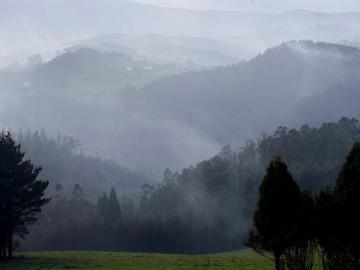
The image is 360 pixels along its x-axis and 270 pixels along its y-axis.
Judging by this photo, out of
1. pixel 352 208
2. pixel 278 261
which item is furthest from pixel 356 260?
pixel 278 261

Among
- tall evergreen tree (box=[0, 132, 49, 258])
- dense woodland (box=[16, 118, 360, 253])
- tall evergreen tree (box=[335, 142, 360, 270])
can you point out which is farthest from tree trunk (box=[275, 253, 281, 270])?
dense woodland (box=[16, 118, 360, 253])

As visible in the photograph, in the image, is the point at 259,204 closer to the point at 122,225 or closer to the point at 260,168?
the point at 122,225

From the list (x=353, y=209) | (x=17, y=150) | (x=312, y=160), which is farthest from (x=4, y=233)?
(x=312, y=160)

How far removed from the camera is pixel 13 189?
6172 cm

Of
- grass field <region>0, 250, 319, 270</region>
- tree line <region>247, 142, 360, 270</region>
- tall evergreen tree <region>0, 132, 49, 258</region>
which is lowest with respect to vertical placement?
grass field <region>0, 250, 319, 270</region>

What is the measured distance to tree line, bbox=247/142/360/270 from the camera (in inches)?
1139

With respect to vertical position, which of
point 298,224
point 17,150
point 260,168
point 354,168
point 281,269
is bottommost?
point 281,269

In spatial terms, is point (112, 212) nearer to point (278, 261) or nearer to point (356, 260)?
point (278, 261)

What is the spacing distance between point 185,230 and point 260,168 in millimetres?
42517

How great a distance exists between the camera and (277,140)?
18712 centimetres

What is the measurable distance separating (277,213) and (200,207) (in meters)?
136

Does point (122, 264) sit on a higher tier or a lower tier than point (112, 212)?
lower

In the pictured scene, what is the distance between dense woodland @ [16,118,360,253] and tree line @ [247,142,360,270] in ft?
281

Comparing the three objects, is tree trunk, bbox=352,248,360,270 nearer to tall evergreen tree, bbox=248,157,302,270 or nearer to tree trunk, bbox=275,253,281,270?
tall evergreen tree, bbox=248,157,302,270
